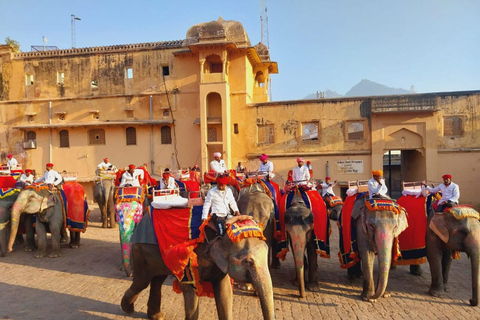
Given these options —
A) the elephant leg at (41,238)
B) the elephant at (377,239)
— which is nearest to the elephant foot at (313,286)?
the elephant at (377,239)

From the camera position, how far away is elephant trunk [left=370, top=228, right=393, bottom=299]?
6391 mm

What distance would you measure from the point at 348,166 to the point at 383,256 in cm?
1410

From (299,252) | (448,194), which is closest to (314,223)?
(299,252)

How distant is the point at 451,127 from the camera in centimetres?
1945

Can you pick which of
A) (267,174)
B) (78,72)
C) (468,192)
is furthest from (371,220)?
(78,72)

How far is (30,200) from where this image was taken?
9.92 meters

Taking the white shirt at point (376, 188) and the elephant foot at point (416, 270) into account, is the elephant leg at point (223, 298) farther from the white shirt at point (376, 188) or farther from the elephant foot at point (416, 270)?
the elephant foot at point (416, 270)

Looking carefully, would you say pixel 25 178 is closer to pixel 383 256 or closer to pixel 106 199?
pixel 106 199

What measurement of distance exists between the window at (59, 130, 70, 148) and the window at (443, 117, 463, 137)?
2046 cm

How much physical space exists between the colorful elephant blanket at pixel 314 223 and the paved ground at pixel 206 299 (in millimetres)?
749

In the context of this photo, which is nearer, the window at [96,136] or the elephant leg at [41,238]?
the elephant leg at [41,238]

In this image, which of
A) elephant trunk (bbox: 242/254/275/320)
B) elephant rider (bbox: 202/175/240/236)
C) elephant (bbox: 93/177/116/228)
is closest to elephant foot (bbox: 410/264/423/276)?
elephant rider (bbox: 202/175/240/236)

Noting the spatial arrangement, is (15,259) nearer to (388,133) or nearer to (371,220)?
(371,220)

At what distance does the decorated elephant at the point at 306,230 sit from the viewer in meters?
7.07
